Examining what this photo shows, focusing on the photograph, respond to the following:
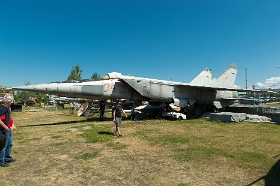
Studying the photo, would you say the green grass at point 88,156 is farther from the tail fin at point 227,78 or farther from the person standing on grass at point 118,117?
the tail fin at point 227,78

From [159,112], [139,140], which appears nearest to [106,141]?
[139,140]

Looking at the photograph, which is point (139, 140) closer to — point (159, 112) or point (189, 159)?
point (189, 159)

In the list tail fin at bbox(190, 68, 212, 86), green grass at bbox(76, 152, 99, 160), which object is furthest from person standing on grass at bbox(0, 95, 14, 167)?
tail fin at bbox(190, 68, 212, 86)

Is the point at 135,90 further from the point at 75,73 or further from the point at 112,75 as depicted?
the point at 75,73

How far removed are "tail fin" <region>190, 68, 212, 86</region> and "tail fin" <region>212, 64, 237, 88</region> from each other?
1.11 metres

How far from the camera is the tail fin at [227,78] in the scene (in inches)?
999

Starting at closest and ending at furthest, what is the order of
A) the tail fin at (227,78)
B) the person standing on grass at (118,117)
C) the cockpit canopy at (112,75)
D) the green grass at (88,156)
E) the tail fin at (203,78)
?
1. the green grass at (88,156)
2. the person standing on grass at (118,117)
3. the cockpit canopy at (112,75)
4. the tail fin at (203,78)
5. the tail fin at (227,78)

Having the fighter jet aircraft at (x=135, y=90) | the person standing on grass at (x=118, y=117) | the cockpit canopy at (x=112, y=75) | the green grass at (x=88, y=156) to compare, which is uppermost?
the cockpit canopy at (x=112, y=75)

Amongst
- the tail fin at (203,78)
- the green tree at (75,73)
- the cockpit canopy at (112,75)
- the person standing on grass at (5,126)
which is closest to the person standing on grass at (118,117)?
the person standing on grass at (5,126)

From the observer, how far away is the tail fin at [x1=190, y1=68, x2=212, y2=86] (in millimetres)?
23828

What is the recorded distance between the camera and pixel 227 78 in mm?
25641

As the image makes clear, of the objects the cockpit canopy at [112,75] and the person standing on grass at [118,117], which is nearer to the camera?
the person standing on grass at [118,117]

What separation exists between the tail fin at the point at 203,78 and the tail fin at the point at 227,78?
111cm

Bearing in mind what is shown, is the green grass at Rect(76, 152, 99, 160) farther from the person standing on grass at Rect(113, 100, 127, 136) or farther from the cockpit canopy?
the cockpit canopy
